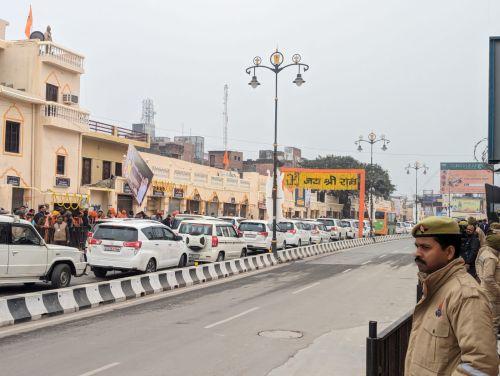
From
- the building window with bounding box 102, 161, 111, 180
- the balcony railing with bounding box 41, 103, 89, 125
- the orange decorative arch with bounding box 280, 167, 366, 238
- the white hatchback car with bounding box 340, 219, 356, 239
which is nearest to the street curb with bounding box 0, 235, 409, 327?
the balcony railing with bounding box 41, 103, 89, 125

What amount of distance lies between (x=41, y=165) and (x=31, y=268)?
715 inches

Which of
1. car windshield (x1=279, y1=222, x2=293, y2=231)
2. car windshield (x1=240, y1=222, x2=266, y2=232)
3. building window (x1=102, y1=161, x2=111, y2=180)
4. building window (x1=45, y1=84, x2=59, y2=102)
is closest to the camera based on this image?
car windshield (x1=240, y1=222, x2=266, y2=232)

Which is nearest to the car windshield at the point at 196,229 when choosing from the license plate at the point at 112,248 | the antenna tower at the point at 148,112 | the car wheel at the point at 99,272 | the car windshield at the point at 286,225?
the car wheel at the point at 99,272

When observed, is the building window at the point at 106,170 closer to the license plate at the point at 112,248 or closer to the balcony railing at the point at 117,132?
the balcony railing at the point at 117,132

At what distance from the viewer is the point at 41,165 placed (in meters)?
29.8

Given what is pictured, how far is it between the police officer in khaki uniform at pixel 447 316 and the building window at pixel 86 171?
3428cm

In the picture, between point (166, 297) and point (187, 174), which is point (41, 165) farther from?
point (166, 297)

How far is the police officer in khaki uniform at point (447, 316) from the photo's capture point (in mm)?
2604

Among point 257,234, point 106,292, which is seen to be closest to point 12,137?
point 257,234

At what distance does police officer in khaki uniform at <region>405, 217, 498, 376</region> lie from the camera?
2604mm

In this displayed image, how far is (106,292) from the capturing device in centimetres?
1336

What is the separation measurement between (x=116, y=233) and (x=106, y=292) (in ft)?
11.6

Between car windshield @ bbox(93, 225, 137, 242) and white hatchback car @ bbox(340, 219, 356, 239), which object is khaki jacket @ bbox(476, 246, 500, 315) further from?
white hatchback car @ bbox(340, 219, 356, 239)

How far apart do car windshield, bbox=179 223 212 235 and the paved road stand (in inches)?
203
